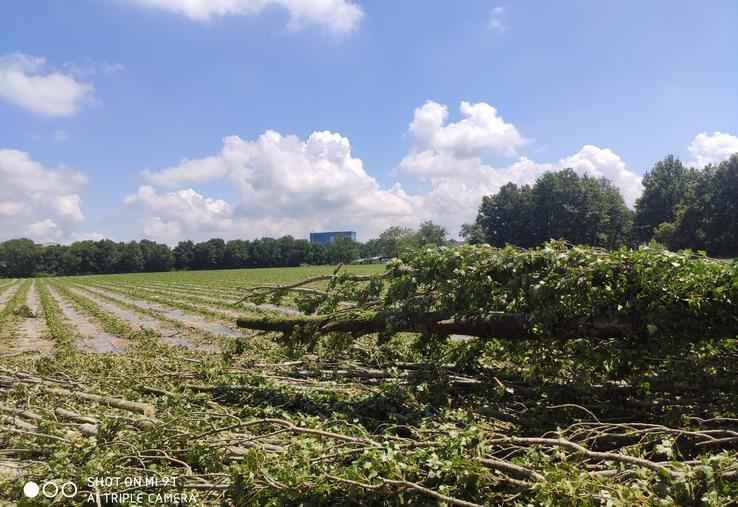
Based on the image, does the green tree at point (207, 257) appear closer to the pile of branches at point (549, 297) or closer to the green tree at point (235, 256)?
the green tree at point (235, 256)

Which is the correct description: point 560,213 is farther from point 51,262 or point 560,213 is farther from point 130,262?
point 51,262

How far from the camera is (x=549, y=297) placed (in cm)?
432

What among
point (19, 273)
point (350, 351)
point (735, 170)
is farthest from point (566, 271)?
point (19, 273)

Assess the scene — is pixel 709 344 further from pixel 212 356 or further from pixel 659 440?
pixel 212 356

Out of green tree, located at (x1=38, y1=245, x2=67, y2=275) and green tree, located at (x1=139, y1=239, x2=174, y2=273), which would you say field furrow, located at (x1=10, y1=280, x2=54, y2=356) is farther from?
green tree, located at (x1=38, y1=245, x2=67, y2=275)

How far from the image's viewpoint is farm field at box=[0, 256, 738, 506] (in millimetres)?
2586

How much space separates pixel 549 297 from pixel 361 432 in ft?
7.04

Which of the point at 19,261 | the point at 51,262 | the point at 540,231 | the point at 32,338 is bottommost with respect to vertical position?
the point at 32,338

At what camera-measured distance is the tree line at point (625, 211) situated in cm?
4316

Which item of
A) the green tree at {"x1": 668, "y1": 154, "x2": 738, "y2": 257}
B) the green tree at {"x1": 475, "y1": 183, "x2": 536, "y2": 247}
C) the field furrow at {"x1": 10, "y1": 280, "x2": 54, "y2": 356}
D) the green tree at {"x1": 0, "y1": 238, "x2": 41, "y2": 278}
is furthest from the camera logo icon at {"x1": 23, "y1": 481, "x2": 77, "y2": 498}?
the green tree at {"x1": 0, "y1": 238, "x2": 41, "y2": 278}

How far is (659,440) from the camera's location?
10.9ft

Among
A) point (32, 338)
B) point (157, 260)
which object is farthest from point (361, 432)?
point (157, 260)

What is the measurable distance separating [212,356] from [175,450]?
200 inches

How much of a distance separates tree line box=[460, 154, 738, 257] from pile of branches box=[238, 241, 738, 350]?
158ft
